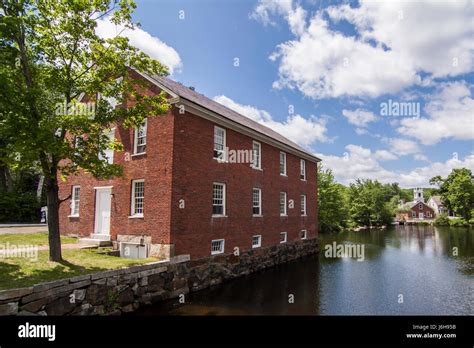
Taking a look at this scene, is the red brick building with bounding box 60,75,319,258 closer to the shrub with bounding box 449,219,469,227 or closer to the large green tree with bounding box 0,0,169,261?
the large green tree with bounding box 0,0,169,261

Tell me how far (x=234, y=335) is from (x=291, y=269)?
35.9ft

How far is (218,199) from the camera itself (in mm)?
15070

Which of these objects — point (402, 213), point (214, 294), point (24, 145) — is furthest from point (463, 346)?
point (402, 213)

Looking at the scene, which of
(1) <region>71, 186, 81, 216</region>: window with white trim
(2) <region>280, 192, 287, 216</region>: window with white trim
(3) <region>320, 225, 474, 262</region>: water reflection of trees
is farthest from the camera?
(3) <region>320, 225, 474, 262</region>: water reflection of trees

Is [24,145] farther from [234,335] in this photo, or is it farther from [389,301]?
[389,301]

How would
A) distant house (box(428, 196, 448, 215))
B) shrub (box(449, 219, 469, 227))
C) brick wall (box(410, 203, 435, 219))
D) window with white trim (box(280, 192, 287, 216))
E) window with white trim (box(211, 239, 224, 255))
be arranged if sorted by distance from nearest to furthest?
window with white trim (box(211, 239, 224, 255)) → window with white trim (box(280, 192, 287, 216)) → shrub (box(449, 219, 469, 227)) → distant house (box(428, 196, 448, 215)) → brick wall (box(410, 203, 435, 219))

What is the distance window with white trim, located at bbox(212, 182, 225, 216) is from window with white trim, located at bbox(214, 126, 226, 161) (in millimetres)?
1547

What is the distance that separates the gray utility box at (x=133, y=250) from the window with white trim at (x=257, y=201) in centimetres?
761

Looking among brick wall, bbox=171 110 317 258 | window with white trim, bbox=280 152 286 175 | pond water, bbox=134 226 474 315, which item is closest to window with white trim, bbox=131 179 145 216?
brick wall, bbox=171 110 317 258

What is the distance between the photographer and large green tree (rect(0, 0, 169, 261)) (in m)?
8.51

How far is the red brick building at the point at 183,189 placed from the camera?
41.1ft

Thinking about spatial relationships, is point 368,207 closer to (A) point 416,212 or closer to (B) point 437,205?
(A) point 416,212

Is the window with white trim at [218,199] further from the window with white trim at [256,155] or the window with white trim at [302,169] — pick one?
the window with white trim at [302,169]

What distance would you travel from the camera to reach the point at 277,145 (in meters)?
20.5
